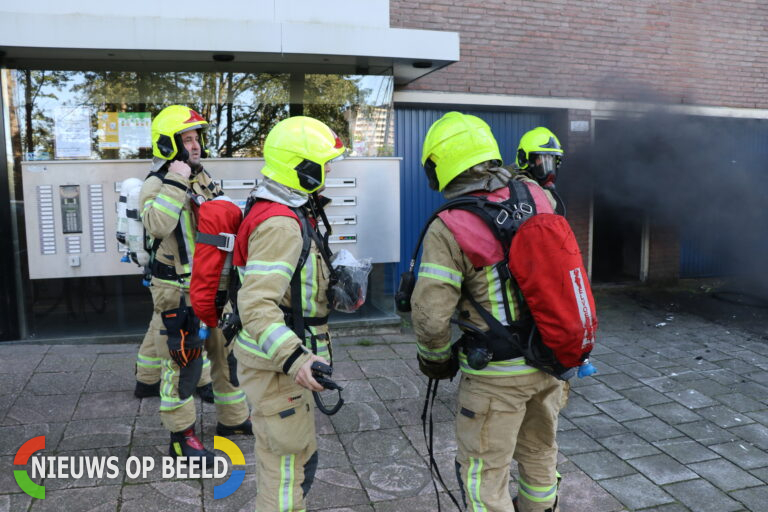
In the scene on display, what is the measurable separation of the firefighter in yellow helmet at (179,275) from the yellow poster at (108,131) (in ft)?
7.98

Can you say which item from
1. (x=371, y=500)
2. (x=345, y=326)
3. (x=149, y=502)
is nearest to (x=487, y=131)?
(x=371, y=500)

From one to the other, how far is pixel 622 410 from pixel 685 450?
68cm

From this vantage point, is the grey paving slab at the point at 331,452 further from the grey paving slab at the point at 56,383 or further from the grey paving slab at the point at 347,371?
the grey paving slab at the point at 56,383

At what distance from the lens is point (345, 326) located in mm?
6699

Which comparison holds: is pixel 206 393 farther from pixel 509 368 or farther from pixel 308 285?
pixel 509 368

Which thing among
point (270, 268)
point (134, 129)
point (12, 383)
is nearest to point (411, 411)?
point (270, 268)

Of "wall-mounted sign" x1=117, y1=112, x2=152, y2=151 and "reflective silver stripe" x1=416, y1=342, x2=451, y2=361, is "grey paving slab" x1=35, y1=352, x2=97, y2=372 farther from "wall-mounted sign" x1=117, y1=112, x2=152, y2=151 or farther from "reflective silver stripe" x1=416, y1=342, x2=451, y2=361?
"reflective silver stripe" x1=416, y1=342, x2=451, y2=361

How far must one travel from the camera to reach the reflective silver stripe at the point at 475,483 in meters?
2.56

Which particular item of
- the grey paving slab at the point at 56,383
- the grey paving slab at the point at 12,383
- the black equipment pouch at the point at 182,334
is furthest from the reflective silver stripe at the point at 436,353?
the grey paving slab at the point at 12,383

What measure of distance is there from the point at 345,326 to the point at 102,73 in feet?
11.8

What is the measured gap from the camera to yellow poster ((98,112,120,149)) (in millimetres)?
6102

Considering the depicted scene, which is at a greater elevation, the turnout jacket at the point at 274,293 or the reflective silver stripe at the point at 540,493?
the turnout jacket at the point at 274,293

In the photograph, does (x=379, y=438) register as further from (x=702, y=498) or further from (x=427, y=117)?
(x=427, y=117)

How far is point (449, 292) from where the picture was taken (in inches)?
101
